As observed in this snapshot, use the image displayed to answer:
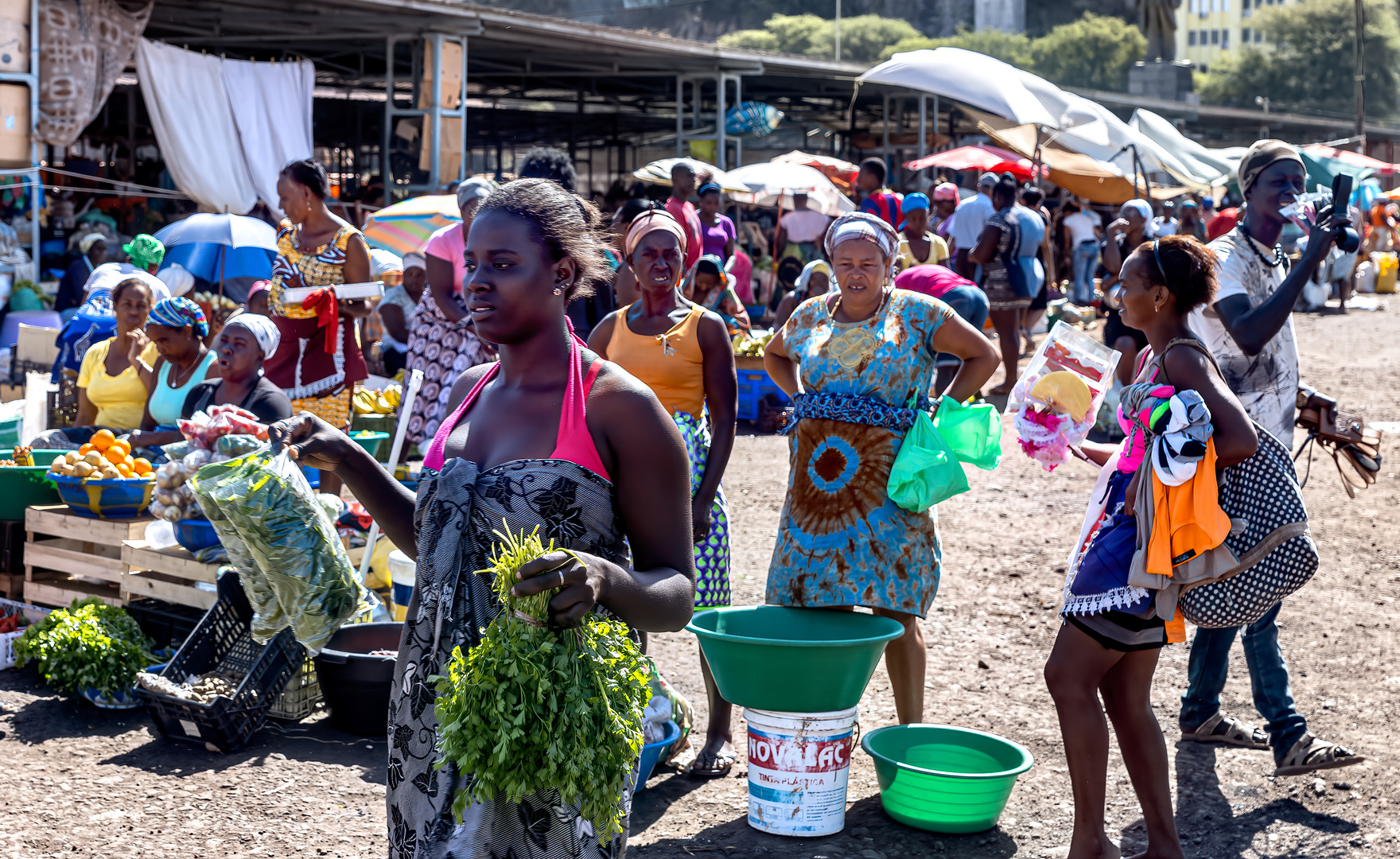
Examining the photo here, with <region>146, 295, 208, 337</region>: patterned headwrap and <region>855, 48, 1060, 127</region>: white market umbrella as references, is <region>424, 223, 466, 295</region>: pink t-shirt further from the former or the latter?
<region>855, 48, 1060, 127</region>: white market umbrella

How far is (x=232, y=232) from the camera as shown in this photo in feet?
37.2

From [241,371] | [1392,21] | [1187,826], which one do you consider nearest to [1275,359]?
[1187,826]

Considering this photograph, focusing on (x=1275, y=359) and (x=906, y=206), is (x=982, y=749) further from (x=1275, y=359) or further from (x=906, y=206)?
(x=906, y=206)

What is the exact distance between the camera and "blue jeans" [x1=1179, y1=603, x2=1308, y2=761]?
173 inches

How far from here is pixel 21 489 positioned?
604 centimetres

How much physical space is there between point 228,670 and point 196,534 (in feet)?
2.01

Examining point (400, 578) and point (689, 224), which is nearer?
point (400, 578)

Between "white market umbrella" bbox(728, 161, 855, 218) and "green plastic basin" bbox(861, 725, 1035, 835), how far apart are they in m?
12.6

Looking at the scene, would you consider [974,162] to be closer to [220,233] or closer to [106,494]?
[220,233]

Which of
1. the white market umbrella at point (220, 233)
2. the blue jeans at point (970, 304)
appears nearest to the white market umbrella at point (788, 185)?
the white market umbrella at point (220, 233)

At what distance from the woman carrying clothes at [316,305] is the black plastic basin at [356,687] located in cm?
177

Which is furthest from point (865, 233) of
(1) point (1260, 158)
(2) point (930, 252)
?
(2) point (930, 252)

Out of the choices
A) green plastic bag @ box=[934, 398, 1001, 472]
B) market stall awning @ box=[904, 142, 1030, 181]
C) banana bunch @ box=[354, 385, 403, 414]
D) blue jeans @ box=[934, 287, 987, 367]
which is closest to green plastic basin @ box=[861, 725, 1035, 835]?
green plastic bag @ box=[934, 398, 1001, 472]

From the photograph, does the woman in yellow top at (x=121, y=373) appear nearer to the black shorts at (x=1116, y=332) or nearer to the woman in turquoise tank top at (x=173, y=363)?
the woman in turquoise tank top at (x=173, y=363)
